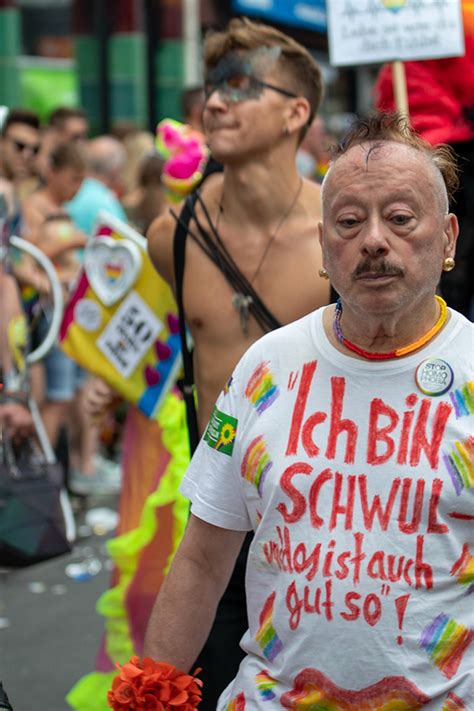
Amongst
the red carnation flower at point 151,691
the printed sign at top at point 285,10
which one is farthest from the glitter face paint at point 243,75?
the red carnation flower at point 151,691

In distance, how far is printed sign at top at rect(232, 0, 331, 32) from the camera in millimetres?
5387

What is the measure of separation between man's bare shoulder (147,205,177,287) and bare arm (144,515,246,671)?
1.50 meters

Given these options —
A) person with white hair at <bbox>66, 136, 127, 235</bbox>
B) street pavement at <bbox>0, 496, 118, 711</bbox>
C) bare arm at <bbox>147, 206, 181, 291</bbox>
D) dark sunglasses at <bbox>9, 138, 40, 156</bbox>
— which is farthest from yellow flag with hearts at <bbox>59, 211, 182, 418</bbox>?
dark sunglasses at <bbox>9, 138, 40, 156</bbox>

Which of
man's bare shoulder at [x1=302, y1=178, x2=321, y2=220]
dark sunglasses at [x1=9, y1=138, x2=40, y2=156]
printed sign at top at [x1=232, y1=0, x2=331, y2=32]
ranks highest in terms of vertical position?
printed sign at top at [x1=232, y1=0, x2=331, y2=32]

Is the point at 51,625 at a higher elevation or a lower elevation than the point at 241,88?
lower

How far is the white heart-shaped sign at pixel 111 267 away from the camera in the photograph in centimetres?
518

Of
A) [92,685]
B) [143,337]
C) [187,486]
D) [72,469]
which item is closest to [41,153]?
[72,469]

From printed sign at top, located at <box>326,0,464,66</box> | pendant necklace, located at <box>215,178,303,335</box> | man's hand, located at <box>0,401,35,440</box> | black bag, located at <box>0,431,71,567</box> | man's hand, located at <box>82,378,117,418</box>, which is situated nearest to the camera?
pendant necklace, located at <box>215,178,303,335</box>

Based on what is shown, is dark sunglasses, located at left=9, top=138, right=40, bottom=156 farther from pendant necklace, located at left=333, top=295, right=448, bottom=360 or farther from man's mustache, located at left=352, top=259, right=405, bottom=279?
man's mustache, located at left=352, top=259, right=405, bottom=279

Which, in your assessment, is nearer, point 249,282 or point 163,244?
point 249,282

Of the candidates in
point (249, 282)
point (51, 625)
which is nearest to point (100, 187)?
point (51, 625)

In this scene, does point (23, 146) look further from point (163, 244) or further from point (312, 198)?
point (312, 198)

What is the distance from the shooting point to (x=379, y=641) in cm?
236

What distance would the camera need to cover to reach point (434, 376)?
2391mm
